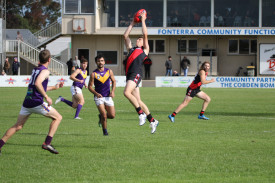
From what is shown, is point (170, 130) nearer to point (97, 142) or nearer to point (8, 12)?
point (97, 142)

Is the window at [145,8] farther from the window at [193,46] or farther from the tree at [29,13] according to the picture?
the tree at [29,13]

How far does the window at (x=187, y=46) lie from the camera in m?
50.3

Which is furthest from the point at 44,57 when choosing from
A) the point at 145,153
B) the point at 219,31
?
the point at 219,31

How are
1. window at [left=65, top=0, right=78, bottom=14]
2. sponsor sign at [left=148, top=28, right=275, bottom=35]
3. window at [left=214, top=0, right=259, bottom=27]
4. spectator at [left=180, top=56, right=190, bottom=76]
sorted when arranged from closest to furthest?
1. spectator at [left=180, top=56, right=190, bottom=76]
2. sponsor sign at [left=148, top=28, right=275, bottom=35]
3. window at [left=65, top=0, right=78, bottom=14]
4. window at [left=214, top=0, right=259, bottom=27]

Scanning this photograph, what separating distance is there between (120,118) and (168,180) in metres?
9.69

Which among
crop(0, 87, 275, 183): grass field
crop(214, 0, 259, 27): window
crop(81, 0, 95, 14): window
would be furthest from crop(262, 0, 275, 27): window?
crop(0, 87, 275, 183): grass field

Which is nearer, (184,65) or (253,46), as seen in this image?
(184,65)

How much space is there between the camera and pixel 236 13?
49781 millimetres

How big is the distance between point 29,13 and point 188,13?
3870 cm

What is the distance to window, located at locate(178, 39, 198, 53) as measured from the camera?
5028 cm

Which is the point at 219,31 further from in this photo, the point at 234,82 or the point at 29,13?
the point at 29,13

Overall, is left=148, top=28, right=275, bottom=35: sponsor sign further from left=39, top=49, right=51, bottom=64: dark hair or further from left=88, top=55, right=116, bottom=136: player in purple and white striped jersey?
left=39, top=49, right=51, bottom=64: dark hair

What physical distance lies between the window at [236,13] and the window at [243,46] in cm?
171

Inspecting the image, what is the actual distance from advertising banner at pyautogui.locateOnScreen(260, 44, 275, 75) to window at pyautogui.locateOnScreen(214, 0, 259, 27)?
2.33 meters
